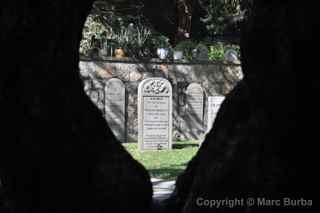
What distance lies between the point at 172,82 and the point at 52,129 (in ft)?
48.6

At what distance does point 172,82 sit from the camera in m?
17.5

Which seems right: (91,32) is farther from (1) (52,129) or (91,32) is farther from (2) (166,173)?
(1) (52,129)

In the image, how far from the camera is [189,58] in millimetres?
18844

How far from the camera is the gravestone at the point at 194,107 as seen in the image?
56.3 feet

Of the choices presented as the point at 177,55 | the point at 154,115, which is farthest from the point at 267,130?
the point at 177,55

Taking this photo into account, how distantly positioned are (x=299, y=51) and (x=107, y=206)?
3.17 ft

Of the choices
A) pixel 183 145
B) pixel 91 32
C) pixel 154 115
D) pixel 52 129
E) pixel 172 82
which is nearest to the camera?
pixel 52 129

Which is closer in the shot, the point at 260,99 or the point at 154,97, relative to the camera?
the point at 260,99

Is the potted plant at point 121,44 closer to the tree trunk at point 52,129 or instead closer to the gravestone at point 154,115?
the gravestone at point 154,115

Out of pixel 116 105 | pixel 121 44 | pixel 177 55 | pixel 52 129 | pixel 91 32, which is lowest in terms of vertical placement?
pixel 116 105

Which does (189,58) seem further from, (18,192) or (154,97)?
(18,192)

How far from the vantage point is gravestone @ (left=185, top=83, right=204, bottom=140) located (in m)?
17.2

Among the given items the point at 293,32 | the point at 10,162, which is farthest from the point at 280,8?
the point at 10,162

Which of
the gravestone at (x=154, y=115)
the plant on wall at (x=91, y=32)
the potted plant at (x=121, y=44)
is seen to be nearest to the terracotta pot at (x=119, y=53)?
the potted plant at (x=121, y=44)
